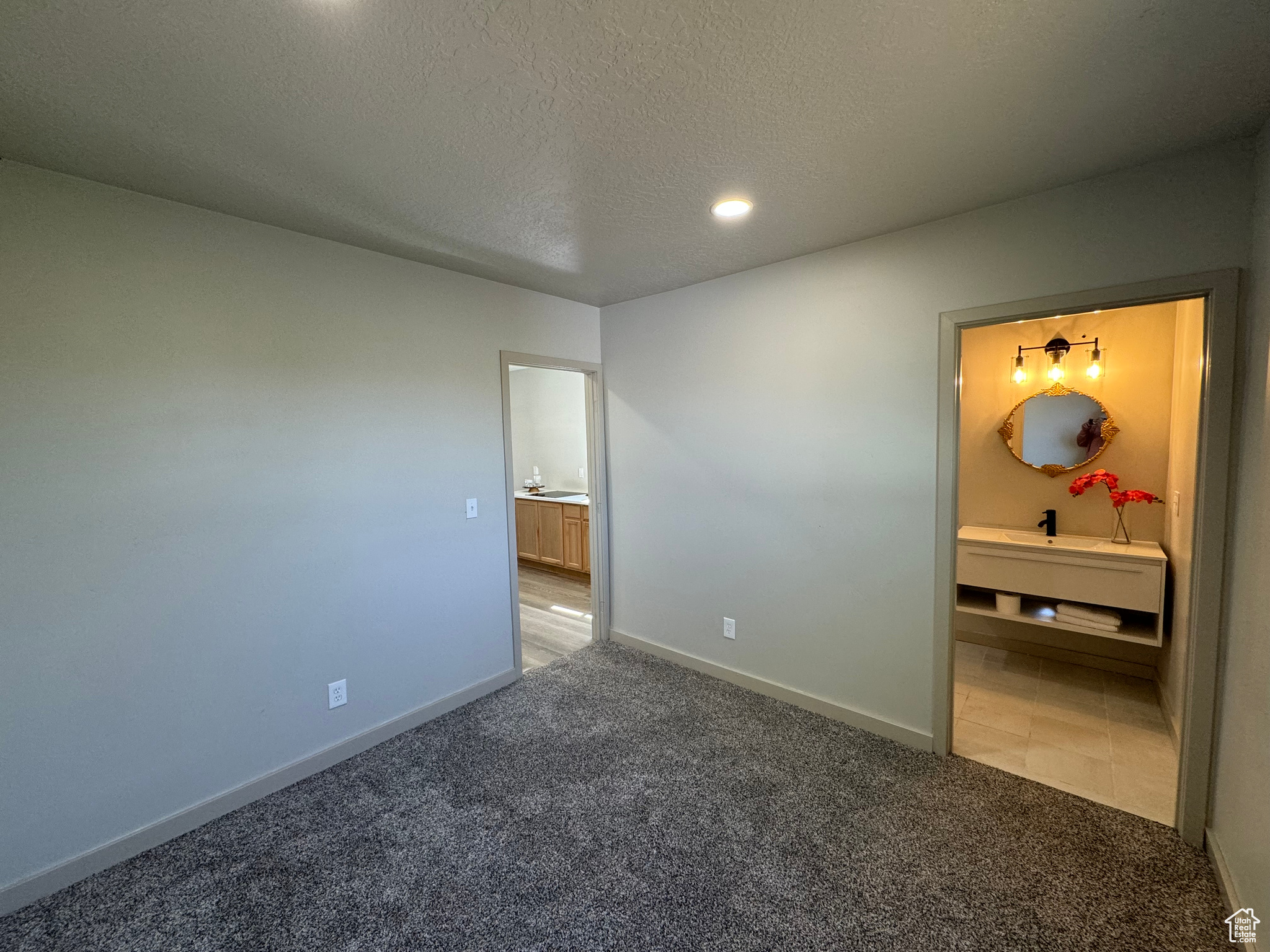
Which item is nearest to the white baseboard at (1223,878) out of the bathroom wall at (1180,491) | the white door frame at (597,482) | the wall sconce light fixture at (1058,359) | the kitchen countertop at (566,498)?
the bathroom wall at (1180,491)

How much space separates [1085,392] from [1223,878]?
2713 mm

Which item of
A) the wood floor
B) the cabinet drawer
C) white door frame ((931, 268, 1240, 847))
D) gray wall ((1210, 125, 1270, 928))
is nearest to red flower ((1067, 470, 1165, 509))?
the cabinet drawer

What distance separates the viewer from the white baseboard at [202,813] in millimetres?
1746

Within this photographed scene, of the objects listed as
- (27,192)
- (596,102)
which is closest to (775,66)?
(596,102)

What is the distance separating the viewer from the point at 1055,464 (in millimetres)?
3488

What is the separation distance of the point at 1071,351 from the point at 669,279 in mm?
2720

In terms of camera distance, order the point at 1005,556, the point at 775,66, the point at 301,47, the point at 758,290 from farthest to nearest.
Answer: the point at 1005,556
the point at 758,290
the point at 775,66
the point at 301,47

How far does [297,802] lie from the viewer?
2.21m

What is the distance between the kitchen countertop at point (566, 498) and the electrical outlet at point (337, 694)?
2939mm

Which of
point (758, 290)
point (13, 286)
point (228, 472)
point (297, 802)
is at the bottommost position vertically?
point (297, 802)

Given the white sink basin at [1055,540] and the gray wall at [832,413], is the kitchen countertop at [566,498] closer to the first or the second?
the gray wall at [832,413]

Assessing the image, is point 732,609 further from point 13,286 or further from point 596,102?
point 13,286

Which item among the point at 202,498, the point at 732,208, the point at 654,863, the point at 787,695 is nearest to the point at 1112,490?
the point at 787,695

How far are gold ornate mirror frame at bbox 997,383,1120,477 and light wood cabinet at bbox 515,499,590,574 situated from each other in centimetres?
346
